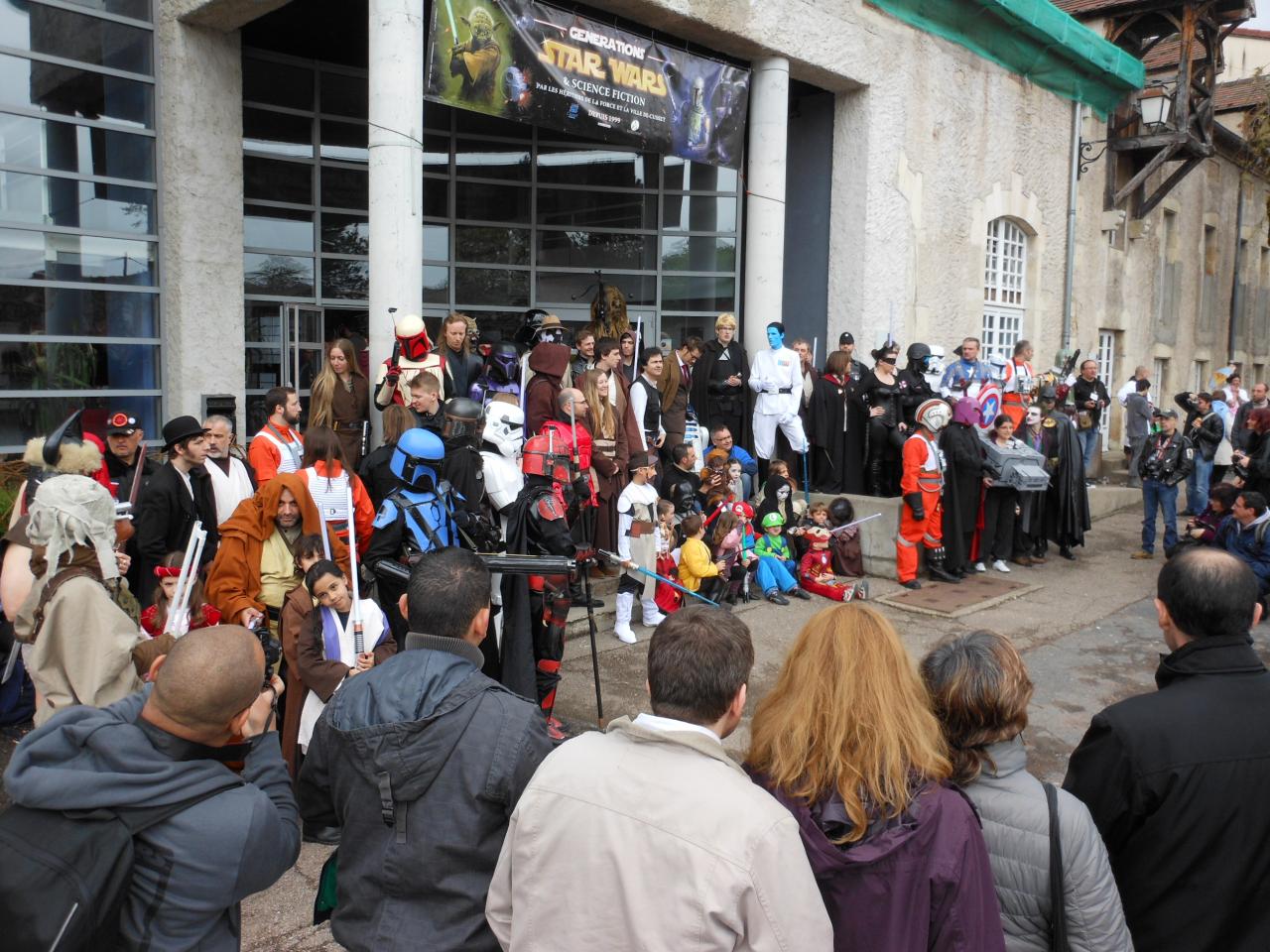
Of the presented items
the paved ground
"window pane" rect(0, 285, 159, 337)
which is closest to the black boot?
the paved ground

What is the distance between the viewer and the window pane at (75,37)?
25.6ft

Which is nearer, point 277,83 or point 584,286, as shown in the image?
point 277,83

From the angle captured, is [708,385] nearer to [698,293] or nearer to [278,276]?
[698,293]

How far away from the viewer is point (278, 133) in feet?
35.5

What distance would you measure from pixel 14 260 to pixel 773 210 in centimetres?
721

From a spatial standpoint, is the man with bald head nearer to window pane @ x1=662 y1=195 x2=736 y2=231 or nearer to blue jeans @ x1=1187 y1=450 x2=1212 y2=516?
window pane @ x1=662 y1=195 x2=736 y2=231

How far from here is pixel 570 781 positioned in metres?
1.88

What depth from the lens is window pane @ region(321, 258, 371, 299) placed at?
1137 centimetres

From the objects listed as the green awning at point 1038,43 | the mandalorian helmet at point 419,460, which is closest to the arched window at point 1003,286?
the green awning at point 1038,43

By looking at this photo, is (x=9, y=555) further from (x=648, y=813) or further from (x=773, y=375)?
(x=773, y=375)

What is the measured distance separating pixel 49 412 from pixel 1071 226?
1448cm

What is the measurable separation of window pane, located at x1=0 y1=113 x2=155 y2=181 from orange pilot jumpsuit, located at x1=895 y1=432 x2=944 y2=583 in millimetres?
7232

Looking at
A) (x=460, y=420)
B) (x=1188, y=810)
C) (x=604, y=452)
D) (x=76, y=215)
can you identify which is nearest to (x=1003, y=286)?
(x=604, y=452)

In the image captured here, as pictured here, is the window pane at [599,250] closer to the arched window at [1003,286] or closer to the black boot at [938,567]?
the arched window at [1003,286]
